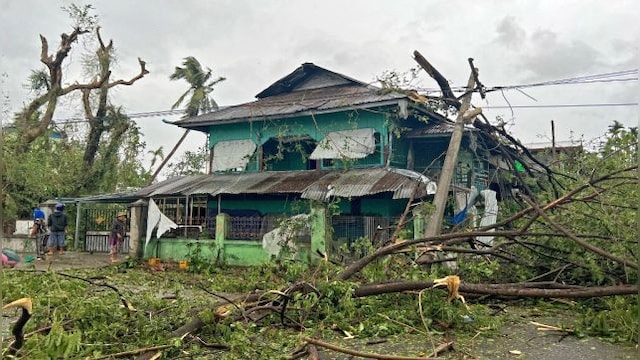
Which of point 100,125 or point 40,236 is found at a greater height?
point 100,125

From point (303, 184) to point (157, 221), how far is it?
14.3 ft

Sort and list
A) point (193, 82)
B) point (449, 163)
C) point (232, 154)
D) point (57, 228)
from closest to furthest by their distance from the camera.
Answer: point (449, 163) → point (57, 228) → point (232, 154) → point (193, 82)

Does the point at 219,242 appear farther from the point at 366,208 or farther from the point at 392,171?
the point at 392,171

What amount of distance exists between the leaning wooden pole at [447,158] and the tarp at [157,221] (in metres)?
8.14

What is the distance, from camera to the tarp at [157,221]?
13648mm

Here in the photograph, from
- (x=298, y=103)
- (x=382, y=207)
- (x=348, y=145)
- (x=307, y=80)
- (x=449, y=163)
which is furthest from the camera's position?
(x=307, y=80)

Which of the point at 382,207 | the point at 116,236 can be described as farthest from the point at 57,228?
the point at 382,207

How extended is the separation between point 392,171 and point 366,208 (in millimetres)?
1516

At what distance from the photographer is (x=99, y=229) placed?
18.1m

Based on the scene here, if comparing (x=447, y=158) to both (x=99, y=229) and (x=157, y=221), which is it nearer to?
(x=157, y=221)

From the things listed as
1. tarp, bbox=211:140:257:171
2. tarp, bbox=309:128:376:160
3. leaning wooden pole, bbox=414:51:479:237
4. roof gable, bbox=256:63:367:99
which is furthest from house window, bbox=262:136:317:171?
leaning wooden pole, bbox=414:51:479:237

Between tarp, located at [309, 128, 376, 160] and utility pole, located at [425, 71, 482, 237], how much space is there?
14.1 ft

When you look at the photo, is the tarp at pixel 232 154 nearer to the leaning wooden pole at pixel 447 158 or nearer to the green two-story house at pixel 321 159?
the green two-story house at pixel 321 159

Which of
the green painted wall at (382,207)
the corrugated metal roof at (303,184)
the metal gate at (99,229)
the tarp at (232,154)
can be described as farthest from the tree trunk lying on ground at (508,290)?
the metal gate at (99,229)
